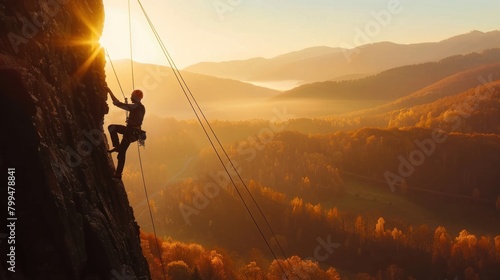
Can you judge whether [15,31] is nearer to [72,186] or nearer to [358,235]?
[72,186]

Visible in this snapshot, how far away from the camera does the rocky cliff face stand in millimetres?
9344

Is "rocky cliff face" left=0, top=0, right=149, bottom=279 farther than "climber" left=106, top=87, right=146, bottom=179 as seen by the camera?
No

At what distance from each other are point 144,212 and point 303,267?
89.0 metres

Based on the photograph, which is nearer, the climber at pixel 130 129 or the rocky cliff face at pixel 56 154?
the rocky cliff face at pixel 56 154

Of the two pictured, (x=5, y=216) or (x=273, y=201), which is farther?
(x=273, y=201)

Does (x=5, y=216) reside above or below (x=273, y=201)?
above

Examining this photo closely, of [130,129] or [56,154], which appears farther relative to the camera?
[130,129]

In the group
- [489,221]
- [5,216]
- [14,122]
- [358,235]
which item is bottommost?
[489,221]

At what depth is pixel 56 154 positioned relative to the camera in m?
10.7

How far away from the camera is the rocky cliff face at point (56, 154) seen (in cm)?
934

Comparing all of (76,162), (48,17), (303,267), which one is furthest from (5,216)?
(303,267)

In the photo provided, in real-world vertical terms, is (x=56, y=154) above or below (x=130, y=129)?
below

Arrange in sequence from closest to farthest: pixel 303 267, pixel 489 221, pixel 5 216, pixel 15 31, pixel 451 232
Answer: pixel 5 216, pixel 15 31, pixel 303 267, pixel 451 232, pixel 489 221

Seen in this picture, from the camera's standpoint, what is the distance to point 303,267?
115375 mm
